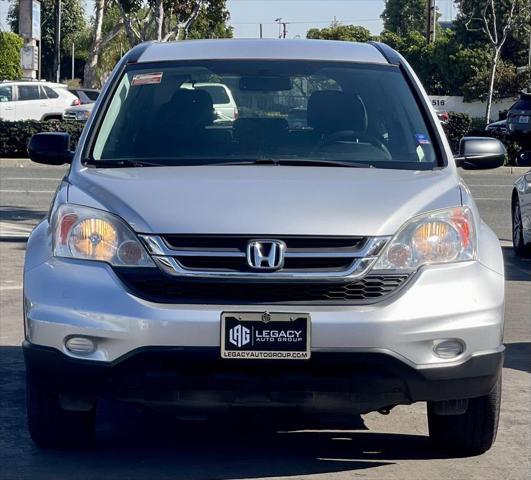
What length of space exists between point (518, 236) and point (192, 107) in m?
7.66

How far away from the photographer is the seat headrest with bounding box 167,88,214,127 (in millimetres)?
6305

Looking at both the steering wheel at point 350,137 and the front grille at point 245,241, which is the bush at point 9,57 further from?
the front grille at point 245,241

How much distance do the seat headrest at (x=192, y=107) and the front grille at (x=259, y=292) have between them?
1361 mm

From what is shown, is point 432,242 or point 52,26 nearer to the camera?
point 432,242

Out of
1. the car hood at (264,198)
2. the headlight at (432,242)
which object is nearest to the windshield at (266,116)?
the car hood at (264,198)

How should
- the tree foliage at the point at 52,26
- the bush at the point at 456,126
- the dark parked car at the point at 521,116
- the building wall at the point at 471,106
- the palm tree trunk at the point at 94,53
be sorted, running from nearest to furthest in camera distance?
1. the bush at the point at 456,126
2. the dark parked car at the point at 521,116
3. the palm tree trunk at the point at 94,53
4. the building wall at the point at 471,106
5. the tree foliage at the point at 52,26

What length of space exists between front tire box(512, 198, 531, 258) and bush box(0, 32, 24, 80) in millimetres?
53558

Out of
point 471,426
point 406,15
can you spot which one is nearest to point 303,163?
point 471,426

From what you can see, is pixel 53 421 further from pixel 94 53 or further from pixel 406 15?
pixel 406 15

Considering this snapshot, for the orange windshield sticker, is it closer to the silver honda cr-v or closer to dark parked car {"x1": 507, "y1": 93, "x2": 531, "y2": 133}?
the silver honda cr-v

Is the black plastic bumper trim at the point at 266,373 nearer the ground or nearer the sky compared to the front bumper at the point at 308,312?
nearer the ground

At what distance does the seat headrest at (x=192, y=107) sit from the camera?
6305mm

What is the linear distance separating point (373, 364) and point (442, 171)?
3.83 feet

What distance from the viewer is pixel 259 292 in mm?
5117
